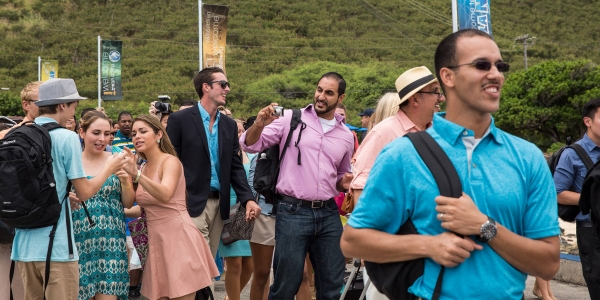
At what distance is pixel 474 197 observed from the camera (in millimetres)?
2605

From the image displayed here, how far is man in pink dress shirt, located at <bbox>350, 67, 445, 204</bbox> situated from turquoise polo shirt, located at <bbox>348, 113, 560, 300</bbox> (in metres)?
1.95

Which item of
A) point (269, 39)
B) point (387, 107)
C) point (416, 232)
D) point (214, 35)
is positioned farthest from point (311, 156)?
point (269, 39)

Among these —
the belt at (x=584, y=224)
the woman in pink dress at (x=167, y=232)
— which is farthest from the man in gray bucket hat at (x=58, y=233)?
the belt at (x=584, y=224)

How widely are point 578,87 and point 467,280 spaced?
37.2 metres

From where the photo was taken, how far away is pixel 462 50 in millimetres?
2756

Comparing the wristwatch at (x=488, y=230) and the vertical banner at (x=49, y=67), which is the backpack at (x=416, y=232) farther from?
the vertical banner at (x=49, y=67)

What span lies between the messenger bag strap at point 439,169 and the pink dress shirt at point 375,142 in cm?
195

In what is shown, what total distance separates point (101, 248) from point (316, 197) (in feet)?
Result: 5.96

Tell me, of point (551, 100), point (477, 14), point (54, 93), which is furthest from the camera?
point (551, 100)

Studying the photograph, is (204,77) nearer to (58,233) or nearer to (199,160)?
(199,160)

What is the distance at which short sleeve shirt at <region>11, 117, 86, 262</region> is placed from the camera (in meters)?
5.14

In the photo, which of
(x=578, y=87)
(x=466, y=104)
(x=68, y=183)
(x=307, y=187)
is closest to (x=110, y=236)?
(x=68, y=183)

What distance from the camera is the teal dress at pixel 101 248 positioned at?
6172 millimetres

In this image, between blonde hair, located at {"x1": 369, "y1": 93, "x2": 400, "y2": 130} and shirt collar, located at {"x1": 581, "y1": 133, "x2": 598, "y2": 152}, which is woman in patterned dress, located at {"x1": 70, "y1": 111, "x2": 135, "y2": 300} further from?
shirt collar, located at {"x1": 581, "y1": 133, "x2": 598, "y2": 152}
